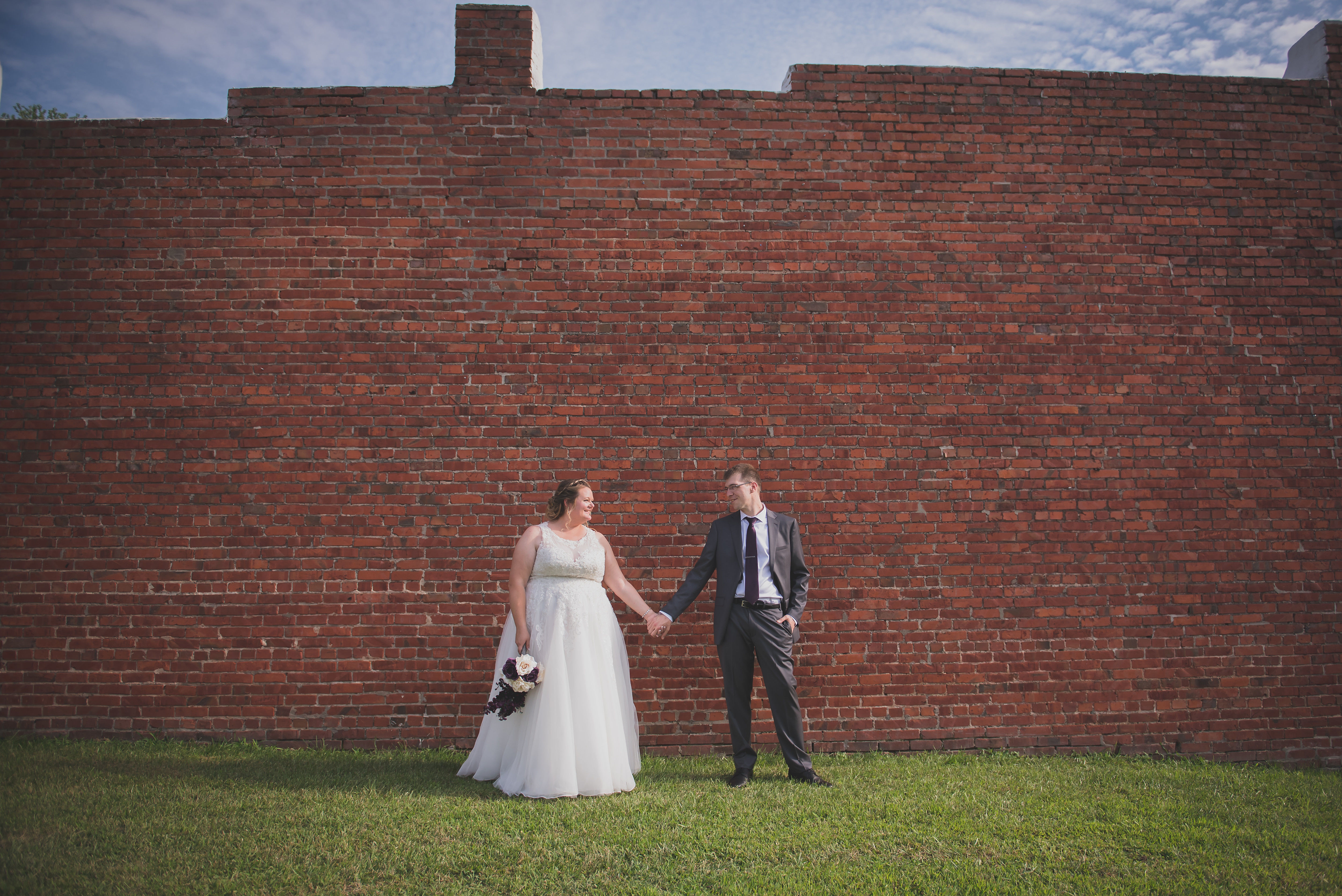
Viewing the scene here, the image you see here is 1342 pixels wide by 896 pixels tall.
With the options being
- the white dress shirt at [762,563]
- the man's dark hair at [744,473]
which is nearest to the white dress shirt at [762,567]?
the white dress shirt at [762,563]

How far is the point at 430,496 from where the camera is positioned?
18.2 feet

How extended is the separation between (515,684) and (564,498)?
1.25 metres

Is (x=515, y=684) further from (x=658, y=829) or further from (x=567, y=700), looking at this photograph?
(x=658, y=829)

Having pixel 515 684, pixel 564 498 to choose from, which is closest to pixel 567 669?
pixel 515 684

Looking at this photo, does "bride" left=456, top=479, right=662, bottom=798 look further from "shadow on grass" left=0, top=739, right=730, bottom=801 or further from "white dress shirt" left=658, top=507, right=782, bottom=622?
"white dress shirt" left=658, top=507, right=782, bottom=622

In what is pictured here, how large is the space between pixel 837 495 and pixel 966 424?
123 cm

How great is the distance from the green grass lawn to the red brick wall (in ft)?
2.03

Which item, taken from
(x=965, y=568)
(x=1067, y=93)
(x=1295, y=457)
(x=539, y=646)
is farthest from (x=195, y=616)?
(x=1295, y=457)

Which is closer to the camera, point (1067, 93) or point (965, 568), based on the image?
point (965, 568)

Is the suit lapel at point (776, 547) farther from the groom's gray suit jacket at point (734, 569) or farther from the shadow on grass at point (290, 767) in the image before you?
the shadow on grass at point (290, 767)

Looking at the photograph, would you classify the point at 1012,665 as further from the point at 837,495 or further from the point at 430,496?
the point at 430,496

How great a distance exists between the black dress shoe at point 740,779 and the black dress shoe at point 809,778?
0.29 meters

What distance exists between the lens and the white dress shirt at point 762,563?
4.87m

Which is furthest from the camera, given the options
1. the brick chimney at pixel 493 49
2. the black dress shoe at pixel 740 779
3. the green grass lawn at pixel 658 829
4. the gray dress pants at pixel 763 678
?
the brick chimney at pixel 493 49
